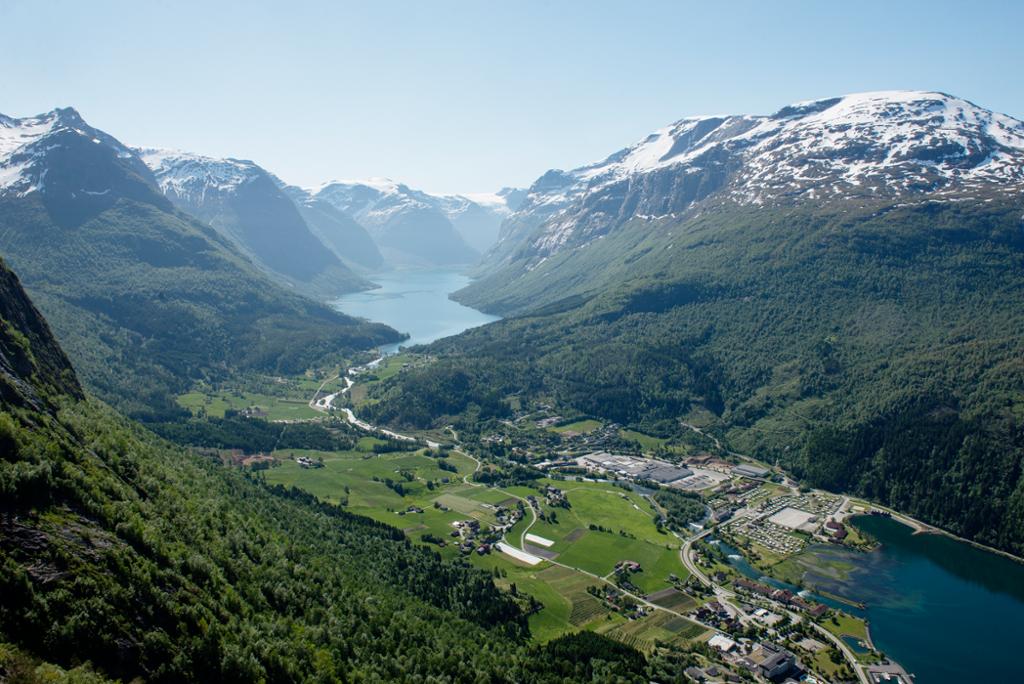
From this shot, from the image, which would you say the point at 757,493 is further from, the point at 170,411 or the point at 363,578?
the point at 170,411

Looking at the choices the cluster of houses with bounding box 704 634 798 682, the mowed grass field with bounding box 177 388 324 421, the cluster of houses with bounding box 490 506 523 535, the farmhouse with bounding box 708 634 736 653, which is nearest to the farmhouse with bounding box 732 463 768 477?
the cluster of houses with bounding box 490 506 523 535

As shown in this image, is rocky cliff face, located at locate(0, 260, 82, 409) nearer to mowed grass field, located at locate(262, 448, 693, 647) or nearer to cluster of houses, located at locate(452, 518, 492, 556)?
mowed grass field, located at locate(262, 448, 693, 647)

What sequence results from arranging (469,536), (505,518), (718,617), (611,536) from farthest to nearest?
(505,518)
(611,536)
(469,536)
(718,617)

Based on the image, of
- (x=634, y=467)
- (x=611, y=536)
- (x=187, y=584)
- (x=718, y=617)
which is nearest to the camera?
(x=187, y=584)

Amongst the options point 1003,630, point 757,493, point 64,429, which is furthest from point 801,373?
point 64,429

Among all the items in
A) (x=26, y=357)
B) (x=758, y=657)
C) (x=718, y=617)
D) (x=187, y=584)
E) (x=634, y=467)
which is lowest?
(x=634, y=467)

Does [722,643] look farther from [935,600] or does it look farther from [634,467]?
[634,467]

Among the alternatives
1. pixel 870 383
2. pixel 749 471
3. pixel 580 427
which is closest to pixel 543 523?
pixel 749 471
